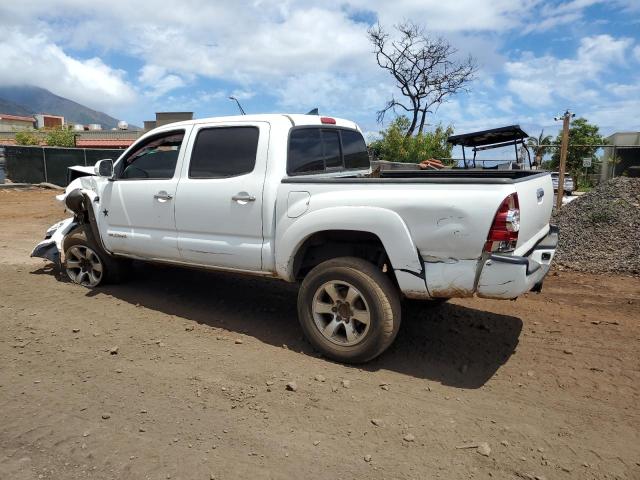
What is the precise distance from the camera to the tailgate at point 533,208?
3.52 m

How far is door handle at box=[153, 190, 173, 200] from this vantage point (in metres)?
4.83

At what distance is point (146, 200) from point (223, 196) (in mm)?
1065

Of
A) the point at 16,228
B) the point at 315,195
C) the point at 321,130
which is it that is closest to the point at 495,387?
the point at 315,195

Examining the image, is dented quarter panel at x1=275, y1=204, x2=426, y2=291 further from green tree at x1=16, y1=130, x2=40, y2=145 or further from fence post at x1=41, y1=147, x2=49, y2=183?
green tree at x1=16, y1=130, x2=40, y2=145

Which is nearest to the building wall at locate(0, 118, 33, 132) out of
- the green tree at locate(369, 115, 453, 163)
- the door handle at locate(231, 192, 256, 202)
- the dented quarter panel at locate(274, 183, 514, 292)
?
the green tree at locate(369, 115, 453, 163)

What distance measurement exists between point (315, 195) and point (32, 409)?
2.42 meters

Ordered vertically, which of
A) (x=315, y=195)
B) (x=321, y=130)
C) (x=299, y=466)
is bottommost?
(x=299, y=466)

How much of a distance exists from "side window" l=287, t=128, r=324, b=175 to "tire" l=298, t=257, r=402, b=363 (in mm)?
969

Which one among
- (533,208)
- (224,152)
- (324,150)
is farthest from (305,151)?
(533,208)

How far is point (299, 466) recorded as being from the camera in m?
2.79

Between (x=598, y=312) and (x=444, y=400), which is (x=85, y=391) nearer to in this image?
(x=444, y=400)

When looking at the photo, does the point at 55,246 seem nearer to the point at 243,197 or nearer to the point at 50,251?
the point at 50,251

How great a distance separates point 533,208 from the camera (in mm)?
3764

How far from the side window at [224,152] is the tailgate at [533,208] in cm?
215
